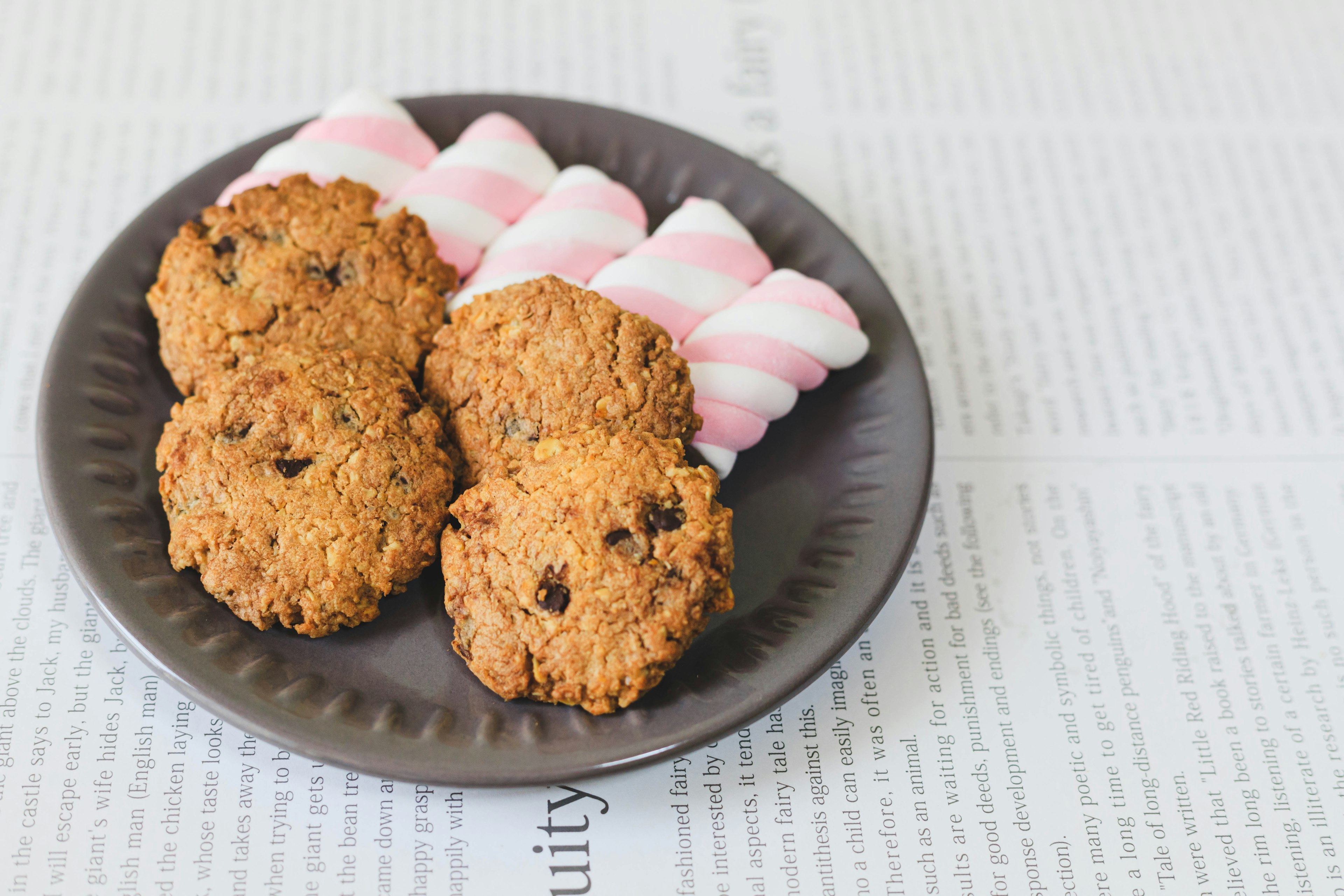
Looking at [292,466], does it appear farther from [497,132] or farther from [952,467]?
[952,467]

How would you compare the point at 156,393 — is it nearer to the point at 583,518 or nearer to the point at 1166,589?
the point at 583,518

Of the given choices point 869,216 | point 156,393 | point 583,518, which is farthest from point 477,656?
point 869,216

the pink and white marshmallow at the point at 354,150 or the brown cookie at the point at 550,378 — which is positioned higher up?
the pink and white marshmallow at the point at 354,150

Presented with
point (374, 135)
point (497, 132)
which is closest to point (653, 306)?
point (497, 132)

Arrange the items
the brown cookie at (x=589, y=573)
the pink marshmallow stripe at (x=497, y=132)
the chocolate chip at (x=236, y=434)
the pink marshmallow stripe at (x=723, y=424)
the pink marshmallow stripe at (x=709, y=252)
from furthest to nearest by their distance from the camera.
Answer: the pink marshmallow stripe at (x=497, y=132), the pink marshmallow stripe at (x=709, y=252), the pink marshmallow stripe at (x=723, y=424), the chocolate chip at (x=236, y=434), the brown cookie at (x=589, y=573)

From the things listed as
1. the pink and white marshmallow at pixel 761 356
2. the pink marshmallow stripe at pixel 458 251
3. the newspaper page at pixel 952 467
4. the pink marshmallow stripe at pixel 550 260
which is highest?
the pink marshmallow stripe at pixel 458 251

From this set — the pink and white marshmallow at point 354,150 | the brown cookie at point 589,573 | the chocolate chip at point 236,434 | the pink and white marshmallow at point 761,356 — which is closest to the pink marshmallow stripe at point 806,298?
the pink and white marshmallow at point 761,356

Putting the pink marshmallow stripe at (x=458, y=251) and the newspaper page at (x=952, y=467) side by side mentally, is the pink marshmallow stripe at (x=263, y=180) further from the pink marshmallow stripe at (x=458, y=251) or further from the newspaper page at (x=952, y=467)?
the newspaper page at (x=952, y=467)
